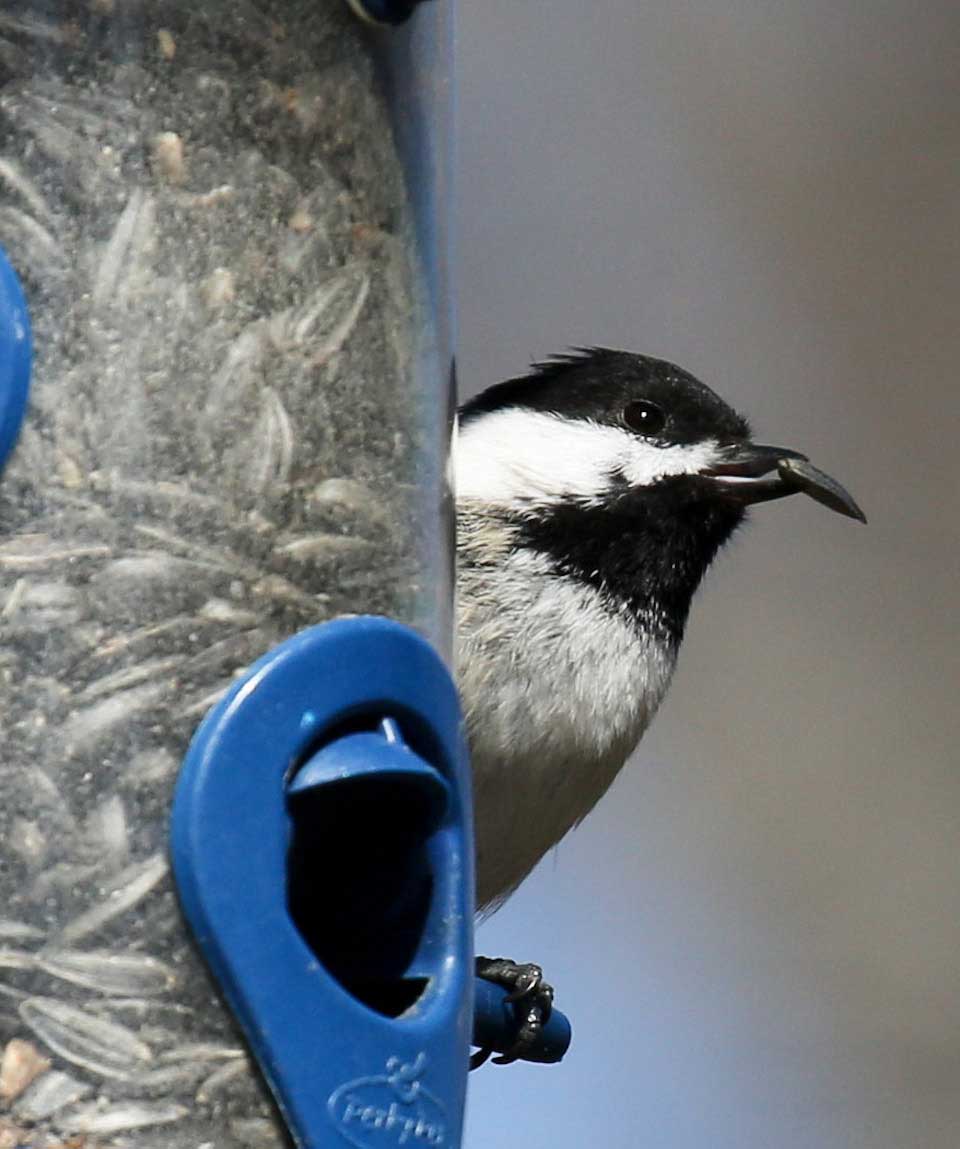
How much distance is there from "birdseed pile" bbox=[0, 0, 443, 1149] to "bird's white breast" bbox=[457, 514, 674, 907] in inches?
23.3

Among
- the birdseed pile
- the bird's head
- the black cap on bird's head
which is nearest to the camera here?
the birdseed pile

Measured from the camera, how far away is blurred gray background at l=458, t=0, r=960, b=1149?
489 centimetres

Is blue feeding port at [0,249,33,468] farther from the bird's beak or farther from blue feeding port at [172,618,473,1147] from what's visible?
the bird's beak

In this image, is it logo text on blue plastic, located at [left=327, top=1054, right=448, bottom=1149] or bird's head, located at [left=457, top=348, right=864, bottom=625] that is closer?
logo text on blue plastic, located at [left=327, top=1054, right=448, bottom=1149]

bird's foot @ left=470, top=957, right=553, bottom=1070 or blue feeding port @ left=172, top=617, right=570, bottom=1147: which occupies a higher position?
blue feeding port @ left=172, top=617, right=570, bottom=1147

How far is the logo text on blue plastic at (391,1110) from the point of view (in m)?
1.75

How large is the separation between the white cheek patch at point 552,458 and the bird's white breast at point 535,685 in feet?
0.28

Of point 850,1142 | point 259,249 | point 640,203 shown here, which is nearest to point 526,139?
point 640,203

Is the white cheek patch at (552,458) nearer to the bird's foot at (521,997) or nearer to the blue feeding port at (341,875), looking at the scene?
the bird's foot at (521,997)

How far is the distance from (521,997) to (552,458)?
2.24ft

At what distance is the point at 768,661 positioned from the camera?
16.6 ft

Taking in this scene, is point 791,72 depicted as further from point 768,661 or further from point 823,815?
point 823,815

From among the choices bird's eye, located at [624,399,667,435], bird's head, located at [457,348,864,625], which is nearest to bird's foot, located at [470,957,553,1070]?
bird's head, located at [457,348,864,625]

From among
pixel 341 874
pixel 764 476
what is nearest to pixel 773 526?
pixel 764 476
